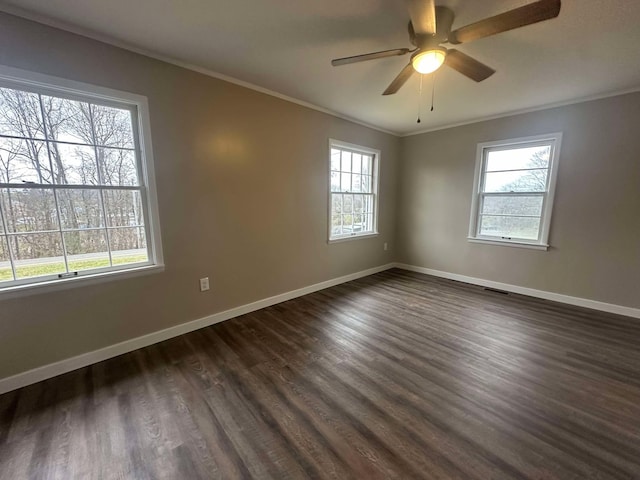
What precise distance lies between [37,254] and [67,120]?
3.29 feet

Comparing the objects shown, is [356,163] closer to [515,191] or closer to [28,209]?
[515,191]

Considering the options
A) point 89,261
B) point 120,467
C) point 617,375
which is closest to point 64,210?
point 89,261

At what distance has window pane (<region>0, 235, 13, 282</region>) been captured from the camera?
5.78 ft

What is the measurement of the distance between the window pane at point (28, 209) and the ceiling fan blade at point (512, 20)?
295 cm

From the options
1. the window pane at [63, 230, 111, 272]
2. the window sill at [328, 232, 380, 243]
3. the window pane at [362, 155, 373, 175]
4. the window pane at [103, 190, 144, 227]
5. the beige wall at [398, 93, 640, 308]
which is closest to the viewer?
the window pane at [63, 230, 111, 272]

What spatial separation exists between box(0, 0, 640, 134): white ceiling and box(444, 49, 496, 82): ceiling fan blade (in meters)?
0.23

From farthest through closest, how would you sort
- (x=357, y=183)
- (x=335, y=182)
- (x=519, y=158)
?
(x=357, y=183) < (x=335, y=182) < (x=519, y=158)

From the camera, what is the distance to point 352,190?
13.6 feet

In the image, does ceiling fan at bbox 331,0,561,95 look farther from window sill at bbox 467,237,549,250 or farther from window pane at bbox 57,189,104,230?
window sill at bbox 467,237,549,250

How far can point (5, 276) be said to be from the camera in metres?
1.79

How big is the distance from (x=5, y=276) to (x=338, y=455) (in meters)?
2.46

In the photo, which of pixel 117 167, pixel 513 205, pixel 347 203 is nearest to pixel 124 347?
pixel 117 167

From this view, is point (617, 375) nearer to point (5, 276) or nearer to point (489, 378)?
point (489, 378)

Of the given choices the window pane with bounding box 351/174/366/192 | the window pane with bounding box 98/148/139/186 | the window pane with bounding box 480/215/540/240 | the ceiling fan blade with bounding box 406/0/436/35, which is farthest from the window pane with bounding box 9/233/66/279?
the window pane with bounding box 480/215/540/240
